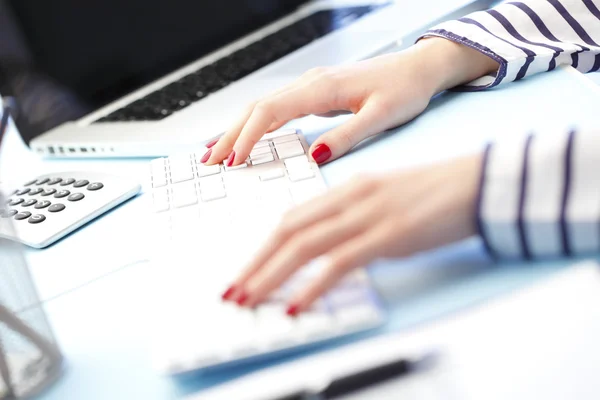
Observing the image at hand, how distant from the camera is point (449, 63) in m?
0.62

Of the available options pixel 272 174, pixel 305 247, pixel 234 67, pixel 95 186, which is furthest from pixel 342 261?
pixel 234 67

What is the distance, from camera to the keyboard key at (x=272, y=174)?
519 millimetres

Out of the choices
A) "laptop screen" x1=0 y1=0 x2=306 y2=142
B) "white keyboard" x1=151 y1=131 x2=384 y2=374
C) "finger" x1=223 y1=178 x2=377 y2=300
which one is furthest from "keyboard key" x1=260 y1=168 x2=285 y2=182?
"laptop screen" x1=0 y1=0 x2=306 y2=142

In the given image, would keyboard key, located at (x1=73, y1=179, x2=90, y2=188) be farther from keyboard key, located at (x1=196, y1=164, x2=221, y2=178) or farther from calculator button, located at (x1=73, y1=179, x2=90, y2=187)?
keyboard key, located at (x1=196, y1=164, x2=221, y2=178)

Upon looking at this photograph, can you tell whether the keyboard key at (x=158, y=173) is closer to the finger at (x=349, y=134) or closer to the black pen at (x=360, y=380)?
the finger at (x=349, y=134)

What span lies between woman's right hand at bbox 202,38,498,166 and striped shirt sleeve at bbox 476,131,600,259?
0.67ft

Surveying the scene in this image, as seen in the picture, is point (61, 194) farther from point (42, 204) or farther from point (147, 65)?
point (147, 65)

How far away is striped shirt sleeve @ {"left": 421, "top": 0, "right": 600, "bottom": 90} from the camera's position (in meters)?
0.60

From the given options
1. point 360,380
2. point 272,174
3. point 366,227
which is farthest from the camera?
point 272,174

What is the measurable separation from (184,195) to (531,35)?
1.23 feet

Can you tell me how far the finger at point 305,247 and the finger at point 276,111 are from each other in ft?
0.64

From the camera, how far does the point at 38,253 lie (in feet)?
1.77

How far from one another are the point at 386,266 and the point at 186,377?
13 centimetres

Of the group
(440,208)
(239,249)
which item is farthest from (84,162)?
(440,208)
